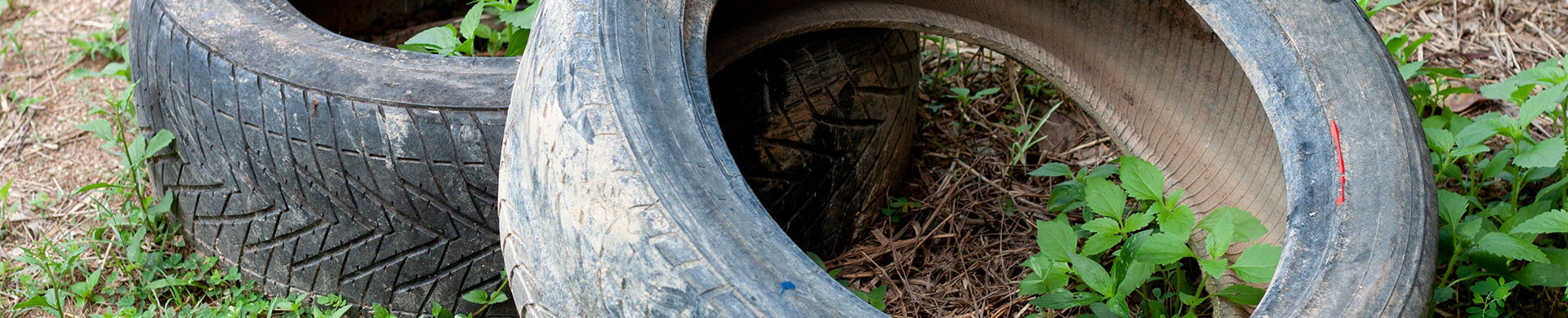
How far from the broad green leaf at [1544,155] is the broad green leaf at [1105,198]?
68cm

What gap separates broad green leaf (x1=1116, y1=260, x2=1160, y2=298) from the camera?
1599 mm

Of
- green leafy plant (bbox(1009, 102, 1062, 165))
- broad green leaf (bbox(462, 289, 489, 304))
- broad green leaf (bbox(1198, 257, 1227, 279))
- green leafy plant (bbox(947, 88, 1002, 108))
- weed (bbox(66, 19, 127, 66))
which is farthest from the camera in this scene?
weed (bbox(66, 19, 127, 66))

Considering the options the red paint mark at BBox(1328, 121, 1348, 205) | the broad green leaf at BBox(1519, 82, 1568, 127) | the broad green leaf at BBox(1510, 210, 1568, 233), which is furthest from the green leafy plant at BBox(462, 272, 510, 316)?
the broad green leaf at BBox(1519, 82, 1568, 127)

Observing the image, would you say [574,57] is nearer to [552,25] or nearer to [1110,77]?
[552,25]

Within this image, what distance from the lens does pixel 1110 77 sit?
2164mm

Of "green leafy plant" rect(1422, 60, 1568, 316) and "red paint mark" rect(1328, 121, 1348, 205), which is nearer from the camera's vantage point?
"red paint mark" rect(1328, 121, 1348, 205)

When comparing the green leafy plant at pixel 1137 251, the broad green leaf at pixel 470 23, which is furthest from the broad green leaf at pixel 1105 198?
the broad green leaf at pixel 470 23

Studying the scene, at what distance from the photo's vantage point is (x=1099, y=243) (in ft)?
5.45

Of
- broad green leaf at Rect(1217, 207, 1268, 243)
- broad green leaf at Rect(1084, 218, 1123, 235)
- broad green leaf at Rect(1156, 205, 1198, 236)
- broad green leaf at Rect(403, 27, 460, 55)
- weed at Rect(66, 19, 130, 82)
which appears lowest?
weed at Rect(66, 19, 130, 82)

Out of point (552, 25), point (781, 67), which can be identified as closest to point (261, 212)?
point (552, 25)

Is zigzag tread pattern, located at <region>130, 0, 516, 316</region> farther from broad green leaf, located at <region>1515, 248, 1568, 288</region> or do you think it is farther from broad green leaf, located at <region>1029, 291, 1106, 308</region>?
broad green leaf, located at <region>1515, 248, 1568, 288</region>

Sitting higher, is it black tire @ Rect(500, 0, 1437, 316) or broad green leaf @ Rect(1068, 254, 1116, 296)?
black tire @ Rect(500, 0, 1437, 316)

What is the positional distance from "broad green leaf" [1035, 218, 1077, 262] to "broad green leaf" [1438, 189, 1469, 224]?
62 centimetres

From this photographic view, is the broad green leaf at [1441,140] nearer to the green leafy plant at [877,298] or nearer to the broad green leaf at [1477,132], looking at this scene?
the broad green leaf at [1477,132]
